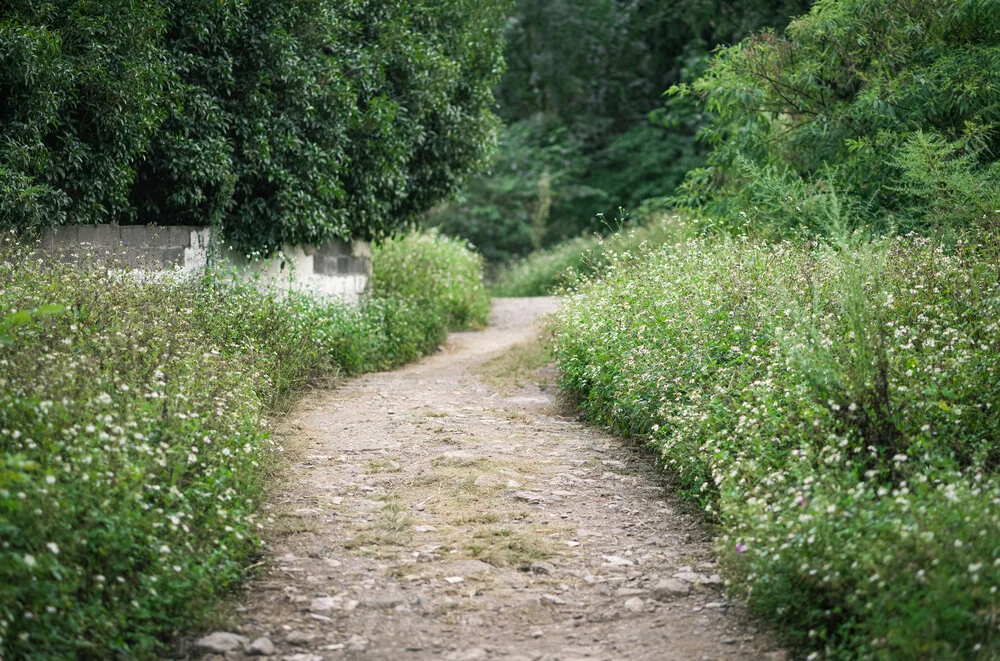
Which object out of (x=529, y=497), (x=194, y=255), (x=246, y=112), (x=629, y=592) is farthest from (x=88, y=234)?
(x=629, y=592)

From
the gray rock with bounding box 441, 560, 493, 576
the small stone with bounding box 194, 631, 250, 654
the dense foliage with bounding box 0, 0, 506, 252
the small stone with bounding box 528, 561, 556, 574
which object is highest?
the dense foliage with bounding box 0, 0, 506, 252

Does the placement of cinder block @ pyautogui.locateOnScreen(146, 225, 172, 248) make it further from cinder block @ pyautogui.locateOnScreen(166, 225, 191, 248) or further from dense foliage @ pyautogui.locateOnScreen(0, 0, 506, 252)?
dense foliage @ pyautogui.locateOnScreen(0, 0, 506, 252)

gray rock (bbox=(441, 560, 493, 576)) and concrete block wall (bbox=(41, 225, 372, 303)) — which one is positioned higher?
concrete block wall (bbox=(41, 225, 372, 303))

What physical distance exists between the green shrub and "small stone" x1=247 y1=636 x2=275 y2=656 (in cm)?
863

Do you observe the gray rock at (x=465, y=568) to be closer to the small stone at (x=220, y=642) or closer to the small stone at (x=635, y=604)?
the small stone at (x=635, y=604)

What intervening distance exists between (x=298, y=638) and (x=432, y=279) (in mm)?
9935

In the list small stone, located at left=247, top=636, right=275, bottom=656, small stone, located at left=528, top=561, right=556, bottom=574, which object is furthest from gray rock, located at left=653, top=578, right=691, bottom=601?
small stone, located at left=247, top=636, right=275, bottom=656

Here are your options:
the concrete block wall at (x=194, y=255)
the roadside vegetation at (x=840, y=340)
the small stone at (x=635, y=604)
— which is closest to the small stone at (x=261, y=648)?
the small stone at (x=635, y=604)

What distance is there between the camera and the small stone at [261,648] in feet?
11.9

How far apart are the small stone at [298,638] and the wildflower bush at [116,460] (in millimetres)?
376

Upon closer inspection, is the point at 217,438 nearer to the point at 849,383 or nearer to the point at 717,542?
the point at 717,542

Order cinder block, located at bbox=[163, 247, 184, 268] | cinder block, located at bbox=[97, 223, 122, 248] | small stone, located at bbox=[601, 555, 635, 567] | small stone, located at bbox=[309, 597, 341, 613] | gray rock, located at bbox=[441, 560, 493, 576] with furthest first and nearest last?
1. cinder block, located at bbox=[163, 247, 184, 268]
2. cinder block, located at bbox=[97, 223, 122, 248]
3. small stone, located at bbox=[601, 555, 635, 567]
4. gray rock, located at bbox=[441, 560, 493, 576]
5. small stone, located at bbox=[309, 597, 341, 613]

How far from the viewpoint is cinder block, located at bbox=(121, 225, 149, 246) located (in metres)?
7.80

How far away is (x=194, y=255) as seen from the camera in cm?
849
